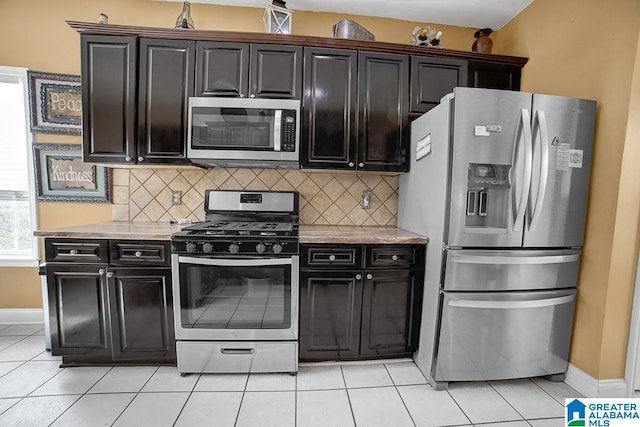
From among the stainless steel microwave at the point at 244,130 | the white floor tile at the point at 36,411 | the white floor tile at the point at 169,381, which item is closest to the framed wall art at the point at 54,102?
the stainless steel microwave at the point at 244,130

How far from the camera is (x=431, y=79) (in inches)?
85.4

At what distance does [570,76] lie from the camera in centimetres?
186

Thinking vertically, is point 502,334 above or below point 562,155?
below

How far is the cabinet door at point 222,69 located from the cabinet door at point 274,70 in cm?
7

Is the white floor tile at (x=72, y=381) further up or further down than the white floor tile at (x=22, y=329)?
further up

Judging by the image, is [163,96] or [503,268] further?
[163,96]

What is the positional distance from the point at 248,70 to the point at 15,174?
2279 millimetres

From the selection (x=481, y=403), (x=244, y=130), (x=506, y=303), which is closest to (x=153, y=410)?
(x=244, y=130)

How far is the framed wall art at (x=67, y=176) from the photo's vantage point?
7.59 ft

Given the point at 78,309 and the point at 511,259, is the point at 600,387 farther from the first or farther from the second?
the point at 78,309

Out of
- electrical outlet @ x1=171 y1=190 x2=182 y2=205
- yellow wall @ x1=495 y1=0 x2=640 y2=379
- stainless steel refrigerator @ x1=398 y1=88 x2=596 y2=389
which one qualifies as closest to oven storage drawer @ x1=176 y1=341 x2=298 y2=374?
stainless steel refrigerator @ x1=398 y1=88 x2=596 y2=389

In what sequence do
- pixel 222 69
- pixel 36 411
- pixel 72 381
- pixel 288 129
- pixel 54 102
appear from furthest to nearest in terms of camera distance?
1. pixel 54 102
2. pixel 222 69
3. pixel 288 129
4. pixel 72 381
5. pixel 36 411

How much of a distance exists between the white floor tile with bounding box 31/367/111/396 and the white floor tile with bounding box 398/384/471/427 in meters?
1.98

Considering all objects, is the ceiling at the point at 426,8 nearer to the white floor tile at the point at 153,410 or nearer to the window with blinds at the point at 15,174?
the window with blinds at the point at 15,174
